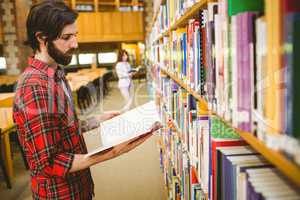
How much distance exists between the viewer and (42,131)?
1220 millimetres

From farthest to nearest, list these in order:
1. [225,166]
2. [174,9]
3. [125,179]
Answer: [125,179]
[174,9]
[225,166]

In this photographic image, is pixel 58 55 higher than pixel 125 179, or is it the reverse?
pixel 58 55

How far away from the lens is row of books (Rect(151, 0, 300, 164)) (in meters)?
0.53

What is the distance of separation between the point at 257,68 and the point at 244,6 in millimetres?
172

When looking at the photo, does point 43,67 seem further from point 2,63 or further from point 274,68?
point 2,63

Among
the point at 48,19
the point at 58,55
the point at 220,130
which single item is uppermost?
the point at 48,19

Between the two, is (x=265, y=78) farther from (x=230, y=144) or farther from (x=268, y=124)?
(x=230, y=144)

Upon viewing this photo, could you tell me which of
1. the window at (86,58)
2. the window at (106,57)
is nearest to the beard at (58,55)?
the window at (86,58)

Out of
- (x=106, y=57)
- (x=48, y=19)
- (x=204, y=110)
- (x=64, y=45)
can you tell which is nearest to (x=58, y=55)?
(x=64, y=45)

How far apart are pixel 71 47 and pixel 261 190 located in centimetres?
114

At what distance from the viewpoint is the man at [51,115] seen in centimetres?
123

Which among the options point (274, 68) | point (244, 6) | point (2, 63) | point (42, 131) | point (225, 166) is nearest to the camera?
point (274, 68)

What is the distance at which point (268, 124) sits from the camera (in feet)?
2.00

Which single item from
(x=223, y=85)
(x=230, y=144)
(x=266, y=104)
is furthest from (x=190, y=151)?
(x=266, y=104)
